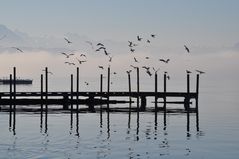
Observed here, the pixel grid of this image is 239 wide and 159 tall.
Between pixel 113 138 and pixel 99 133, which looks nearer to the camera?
pixel 113 138

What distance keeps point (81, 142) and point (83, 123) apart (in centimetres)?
1487

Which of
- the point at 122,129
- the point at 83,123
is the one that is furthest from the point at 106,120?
the point at 122,129

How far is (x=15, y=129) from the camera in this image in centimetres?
Result: 4425

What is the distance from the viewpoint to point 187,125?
4931 cm

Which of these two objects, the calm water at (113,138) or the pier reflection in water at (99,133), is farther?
the pier reflection in water at (99,133)

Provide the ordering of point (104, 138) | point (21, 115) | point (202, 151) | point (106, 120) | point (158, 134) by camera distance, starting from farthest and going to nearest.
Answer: point (21, 115)
point (106, 120)
point (158, 134)
point (104, 138)
point (202, 151)

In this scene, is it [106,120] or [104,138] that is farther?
[106,120]

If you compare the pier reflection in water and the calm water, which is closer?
the calm water

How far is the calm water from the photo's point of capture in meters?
30.6

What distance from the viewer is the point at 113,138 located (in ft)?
124

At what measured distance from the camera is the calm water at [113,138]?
30562 millimetres

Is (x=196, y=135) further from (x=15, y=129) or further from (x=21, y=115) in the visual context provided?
(x=21, y=115)

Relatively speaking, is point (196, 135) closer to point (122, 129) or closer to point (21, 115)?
point (122, 129)

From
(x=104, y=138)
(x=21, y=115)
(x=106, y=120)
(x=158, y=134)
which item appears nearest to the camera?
(x=104, y=138)
